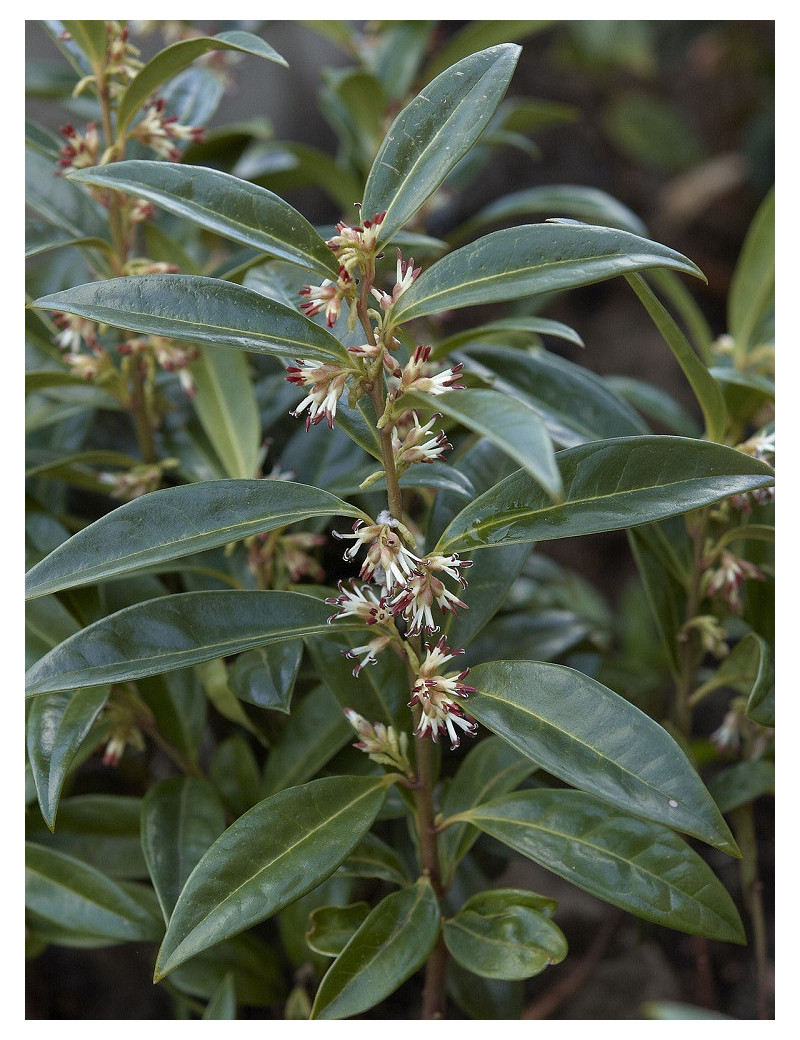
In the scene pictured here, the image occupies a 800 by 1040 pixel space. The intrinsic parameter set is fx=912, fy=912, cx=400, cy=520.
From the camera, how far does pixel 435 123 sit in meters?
0.63

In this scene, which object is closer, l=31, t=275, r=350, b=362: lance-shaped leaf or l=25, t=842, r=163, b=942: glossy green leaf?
l=31, t=275, r=350, b=362: lance-shaped leaf

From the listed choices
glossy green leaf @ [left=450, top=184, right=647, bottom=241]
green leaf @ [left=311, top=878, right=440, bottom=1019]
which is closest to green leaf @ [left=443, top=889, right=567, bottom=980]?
green leaf @ [left=311, top=878, right=440, bottom=1019]

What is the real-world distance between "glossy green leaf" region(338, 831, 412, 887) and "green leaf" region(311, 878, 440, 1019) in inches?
2.0

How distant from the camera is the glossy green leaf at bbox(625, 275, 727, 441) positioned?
65cm

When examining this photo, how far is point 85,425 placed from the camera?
3.20 ft

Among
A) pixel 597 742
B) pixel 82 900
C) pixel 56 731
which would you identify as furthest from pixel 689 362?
pixel 82 900

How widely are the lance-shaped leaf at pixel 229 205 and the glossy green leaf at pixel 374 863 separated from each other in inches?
18.2

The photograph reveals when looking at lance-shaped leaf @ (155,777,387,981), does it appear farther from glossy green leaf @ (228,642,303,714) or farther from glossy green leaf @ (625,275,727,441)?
glossy green leaf @ (625,275,727,441)

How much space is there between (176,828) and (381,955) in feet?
0.70

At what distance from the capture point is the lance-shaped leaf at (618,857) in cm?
62

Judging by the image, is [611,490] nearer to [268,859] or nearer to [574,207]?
[268,859]

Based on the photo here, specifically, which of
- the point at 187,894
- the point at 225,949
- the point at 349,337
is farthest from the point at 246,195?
the point at 225,949

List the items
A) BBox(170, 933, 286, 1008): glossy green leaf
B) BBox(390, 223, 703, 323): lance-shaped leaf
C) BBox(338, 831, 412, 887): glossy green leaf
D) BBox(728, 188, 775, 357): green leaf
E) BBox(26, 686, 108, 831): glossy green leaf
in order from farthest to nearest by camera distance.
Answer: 1. BBox(728, 188, 775, 357): green leaf
2. BBox(170, 933, 286, 1008): glossy green leaf
3. BBox(338, 831, 412, 887): glossy green leaf
4. BBox(26, 686, 108, 831): glossy green leaf
5. BBox(390, 223, 703, 323): lance-shaped leaf

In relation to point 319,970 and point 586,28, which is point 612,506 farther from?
point 586,28
